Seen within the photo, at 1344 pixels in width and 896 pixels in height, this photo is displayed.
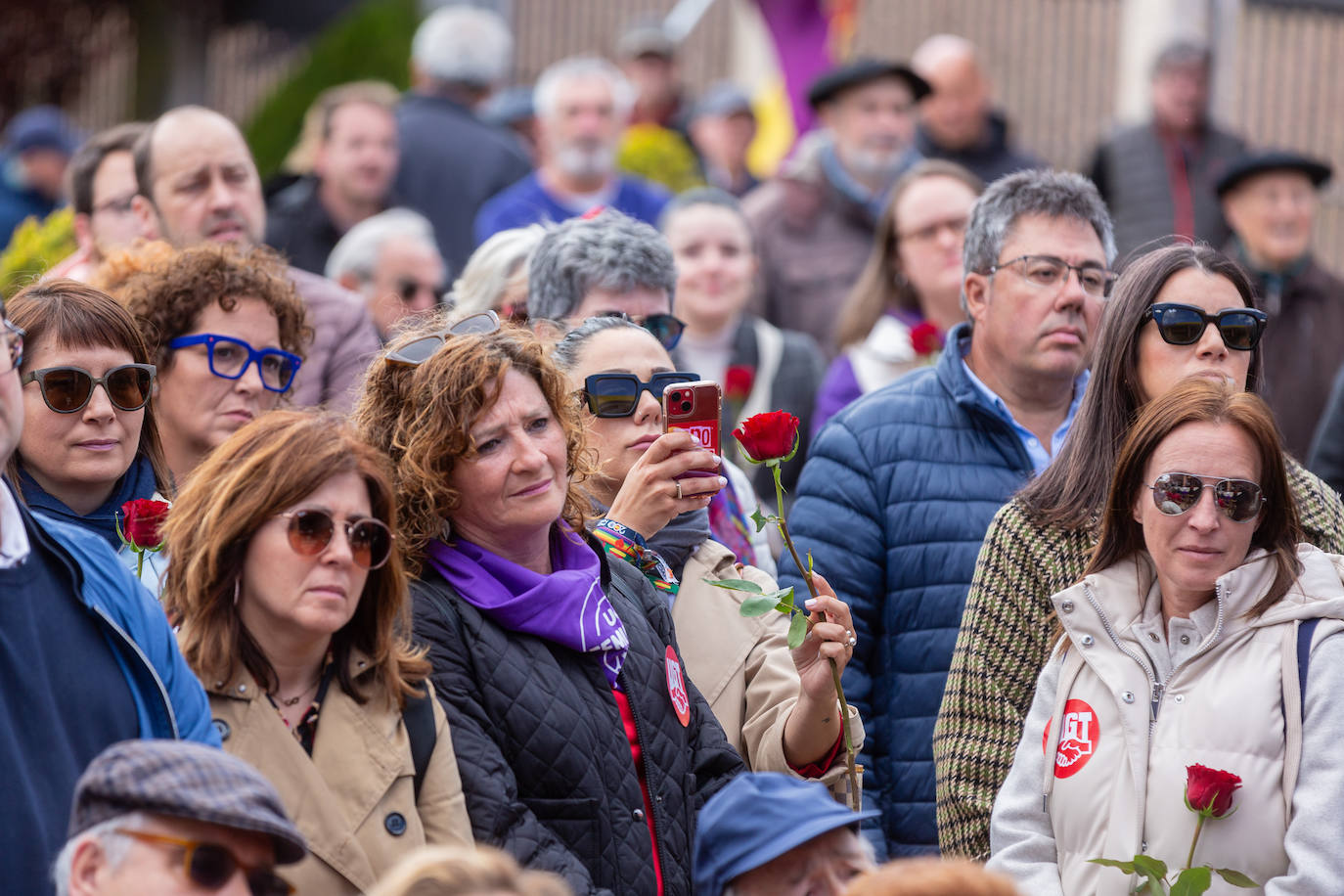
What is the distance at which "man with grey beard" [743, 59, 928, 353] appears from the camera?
8.55 meters

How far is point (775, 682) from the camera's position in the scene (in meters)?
4.32

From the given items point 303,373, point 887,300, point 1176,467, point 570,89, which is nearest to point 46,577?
point 1176,467

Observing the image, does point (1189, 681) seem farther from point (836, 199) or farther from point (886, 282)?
point (836, 199)

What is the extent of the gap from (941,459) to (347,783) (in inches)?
80.2

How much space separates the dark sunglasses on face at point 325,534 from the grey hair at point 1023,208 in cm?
222

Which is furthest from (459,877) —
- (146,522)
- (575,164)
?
(575,164)

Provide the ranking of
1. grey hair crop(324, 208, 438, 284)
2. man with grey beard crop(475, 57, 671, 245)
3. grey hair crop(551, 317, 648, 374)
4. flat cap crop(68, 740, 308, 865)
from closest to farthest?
flat cap crop(68, 740, 308, 865) → grey hair crop(551, 317, 648, 374) → grey hair crop(324, 208, 438, 284) → man with grey beard crop(475, 57, 671, 245)

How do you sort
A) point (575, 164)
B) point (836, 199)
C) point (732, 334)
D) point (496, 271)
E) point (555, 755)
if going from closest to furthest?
point (555, 755), point (496, 271), point (732, 334), point (575, 164), point (836, 199)

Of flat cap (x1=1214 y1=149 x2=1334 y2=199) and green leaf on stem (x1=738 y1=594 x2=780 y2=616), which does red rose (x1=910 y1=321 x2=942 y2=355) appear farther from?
green leaf on stem (x1=738 y1=594 x2=780 y2=616)

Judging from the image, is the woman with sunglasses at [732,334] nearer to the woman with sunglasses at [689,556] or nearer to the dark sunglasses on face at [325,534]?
the woman with sunglasses at [689,556]

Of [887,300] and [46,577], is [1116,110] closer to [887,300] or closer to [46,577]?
[887,300]

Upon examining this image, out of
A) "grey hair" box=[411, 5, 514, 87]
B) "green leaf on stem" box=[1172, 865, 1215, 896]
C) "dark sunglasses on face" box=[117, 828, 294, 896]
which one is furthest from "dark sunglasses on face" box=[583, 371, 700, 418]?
"grey hair" box=[411, 5, 514, 87]

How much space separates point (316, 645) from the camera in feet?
11.5

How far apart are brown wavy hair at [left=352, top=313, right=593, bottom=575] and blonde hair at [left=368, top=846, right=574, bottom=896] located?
1.34 meters
